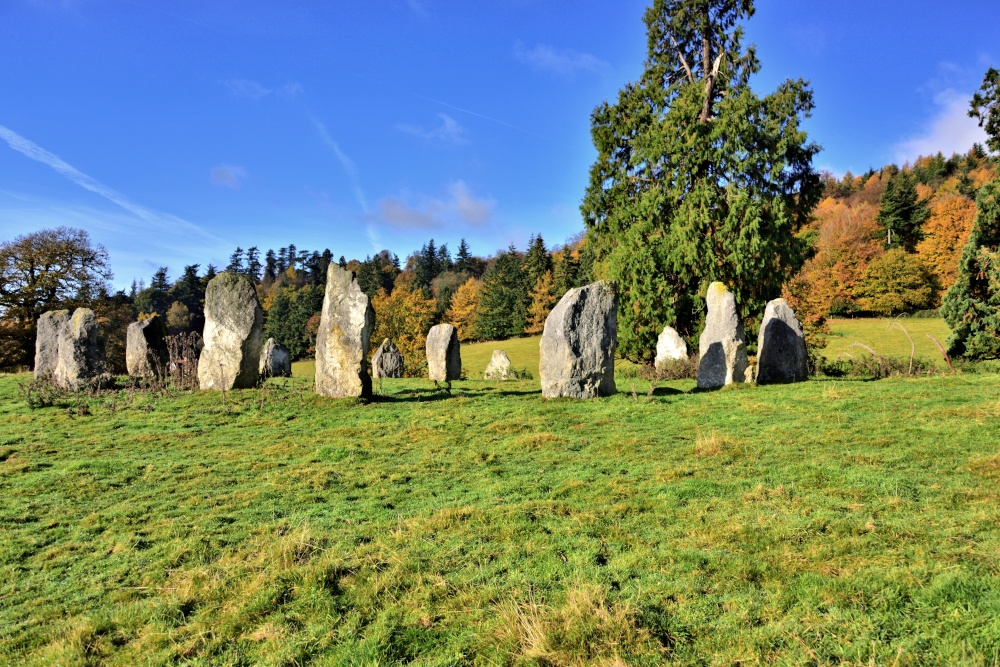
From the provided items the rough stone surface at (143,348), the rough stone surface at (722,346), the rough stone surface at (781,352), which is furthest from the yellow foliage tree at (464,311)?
the rough stone surface at (781,352)

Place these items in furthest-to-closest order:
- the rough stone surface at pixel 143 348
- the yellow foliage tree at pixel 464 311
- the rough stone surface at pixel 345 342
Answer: the yellow foliage tree at pixel 464 311 < the rough stone surface at pixel 143 348 < the rough stone surface at pixel 345 342

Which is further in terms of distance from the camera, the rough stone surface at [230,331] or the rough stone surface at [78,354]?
the rough stone surface at [78,354]

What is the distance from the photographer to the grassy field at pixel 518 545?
10.2 feet

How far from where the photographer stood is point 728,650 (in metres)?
2.92

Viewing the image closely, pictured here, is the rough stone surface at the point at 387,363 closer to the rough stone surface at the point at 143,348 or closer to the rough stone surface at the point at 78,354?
the rough stone surface at the point at 143,348

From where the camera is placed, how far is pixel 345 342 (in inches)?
500

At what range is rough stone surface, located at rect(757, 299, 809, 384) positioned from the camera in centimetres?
1433

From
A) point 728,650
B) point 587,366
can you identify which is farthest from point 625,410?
point 728,650

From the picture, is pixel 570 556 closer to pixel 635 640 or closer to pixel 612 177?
pixel 635 640

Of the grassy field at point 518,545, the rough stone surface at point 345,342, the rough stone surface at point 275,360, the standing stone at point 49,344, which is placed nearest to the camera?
the grassy field at point 518,545

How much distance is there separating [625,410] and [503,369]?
11338 mm

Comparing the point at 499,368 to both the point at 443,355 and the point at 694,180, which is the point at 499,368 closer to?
the point at 443,355

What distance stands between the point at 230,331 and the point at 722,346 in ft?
44.2

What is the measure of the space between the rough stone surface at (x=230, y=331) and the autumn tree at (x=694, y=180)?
14.9 m
